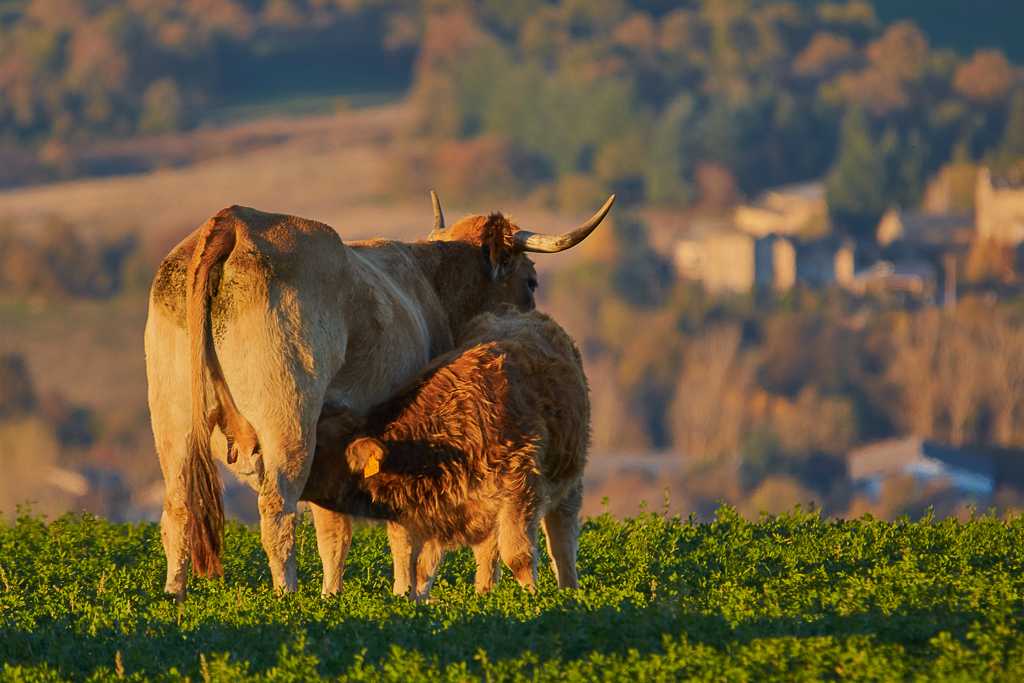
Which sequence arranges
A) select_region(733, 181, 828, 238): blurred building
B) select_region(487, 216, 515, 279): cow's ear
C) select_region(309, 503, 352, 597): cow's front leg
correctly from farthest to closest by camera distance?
select_region(733, 181, 828, 238): blurred building < select_region(487, 216, 515, 279): cow's ear < select_region(309, 503, 352, 597): cow's front leg

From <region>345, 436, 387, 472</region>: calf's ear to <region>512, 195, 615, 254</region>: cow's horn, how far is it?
2.86 metres

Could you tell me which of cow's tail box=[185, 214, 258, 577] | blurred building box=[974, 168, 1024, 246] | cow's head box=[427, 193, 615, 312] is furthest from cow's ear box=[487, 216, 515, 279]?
blurred building box=[974, 168, 1024, 246]

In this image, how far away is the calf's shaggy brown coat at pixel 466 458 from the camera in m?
7.65

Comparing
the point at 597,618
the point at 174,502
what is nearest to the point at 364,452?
the point at 174,502

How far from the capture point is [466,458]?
770 cm

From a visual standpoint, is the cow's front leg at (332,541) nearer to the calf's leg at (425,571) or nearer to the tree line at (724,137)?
the calf's leg at (425,571)

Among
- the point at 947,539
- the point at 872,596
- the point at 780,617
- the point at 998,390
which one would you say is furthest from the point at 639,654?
the point at 998,390

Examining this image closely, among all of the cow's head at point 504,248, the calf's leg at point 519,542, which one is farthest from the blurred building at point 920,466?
the calf's leg at point 519,542

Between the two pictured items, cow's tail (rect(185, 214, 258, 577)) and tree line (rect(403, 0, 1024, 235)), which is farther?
tree line (rect(403, 0, 1024, 235))

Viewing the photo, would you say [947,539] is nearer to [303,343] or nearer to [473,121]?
[303,343]

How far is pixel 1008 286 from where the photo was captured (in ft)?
475

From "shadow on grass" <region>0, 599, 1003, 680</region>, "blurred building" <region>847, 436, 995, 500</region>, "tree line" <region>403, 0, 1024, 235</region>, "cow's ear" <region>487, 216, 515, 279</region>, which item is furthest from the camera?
"tree line" <region>403, 0, 1024, 235</region>

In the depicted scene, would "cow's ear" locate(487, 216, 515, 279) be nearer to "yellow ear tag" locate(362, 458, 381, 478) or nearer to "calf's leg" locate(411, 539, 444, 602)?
"calf's leg" locate(411, 539, 444, 602)

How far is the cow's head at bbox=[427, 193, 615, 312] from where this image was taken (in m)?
10.8
